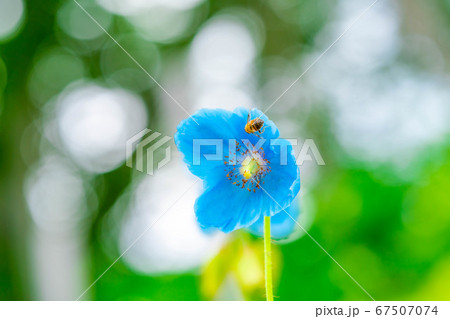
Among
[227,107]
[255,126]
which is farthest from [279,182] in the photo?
[227,107]

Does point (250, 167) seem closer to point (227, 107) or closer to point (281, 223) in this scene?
point (281, 223)

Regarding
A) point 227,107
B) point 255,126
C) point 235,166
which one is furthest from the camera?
point 227,107

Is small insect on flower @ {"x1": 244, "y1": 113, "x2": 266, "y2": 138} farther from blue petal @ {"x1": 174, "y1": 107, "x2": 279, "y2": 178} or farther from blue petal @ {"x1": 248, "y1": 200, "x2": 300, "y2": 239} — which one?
blue petal @ {"x1": 248, "y1": 200, "x2": 300, "y2": 239}

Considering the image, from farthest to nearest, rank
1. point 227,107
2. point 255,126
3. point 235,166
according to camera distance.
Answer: point 227,107, point 235,166, point 255,126

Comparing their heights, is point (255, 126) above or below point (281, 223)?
above

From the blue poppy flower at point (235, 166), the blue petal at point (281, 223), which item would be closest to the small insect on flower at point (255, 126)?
the blue poppy flower at point (235, 166)
